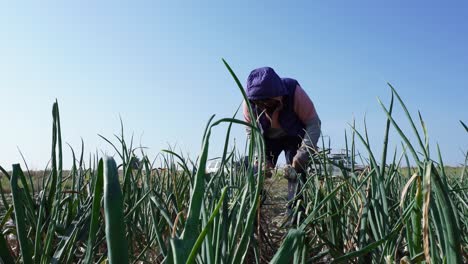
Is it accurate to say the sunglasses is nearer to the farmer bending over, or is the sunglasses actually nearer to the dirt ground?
the farmer bending over

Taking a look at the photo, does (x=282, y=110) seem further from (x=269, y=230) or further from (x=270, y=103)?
(x=269, y=230)

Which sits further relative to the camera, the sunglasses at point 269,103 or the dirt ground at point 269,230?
the sunglasses at point 269,103

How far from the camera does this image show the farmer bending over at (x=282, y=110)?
239 centimetres

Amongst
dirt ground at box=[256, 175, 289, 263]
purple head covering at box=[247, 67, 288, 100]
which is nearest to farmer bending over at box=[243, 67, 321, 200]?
purple head covering at box=[247, 67, 288, 100]

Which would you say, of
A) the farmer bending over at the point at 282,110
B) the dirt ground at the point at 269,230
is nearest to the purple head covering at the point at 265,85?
the farmer bending over at the point at 282,110

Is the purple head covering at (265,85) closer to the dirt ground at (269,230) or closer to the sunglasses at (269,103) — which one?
the sunglasses at (269,103)

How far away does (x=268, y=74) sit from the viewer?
7.77ft

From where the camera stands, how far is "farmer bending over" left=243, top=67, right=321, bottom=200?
239 centimetres

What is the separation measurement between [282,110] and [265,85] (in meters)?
0.33

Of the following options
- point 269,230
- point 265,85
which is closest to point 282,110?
point 265,85

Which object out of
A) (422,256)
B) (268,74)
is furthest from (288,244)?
(268,74)

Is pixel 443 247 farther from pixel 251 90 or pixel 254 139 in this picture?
pixel 251 90

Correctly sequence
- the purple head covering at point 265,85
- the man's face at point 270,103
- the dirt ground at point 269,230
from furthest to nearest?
the man's face at point 270,103, the purple head covering at point 265,85, the dirt ground at point 269,230

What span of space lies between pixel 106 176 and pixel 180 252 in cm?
6
